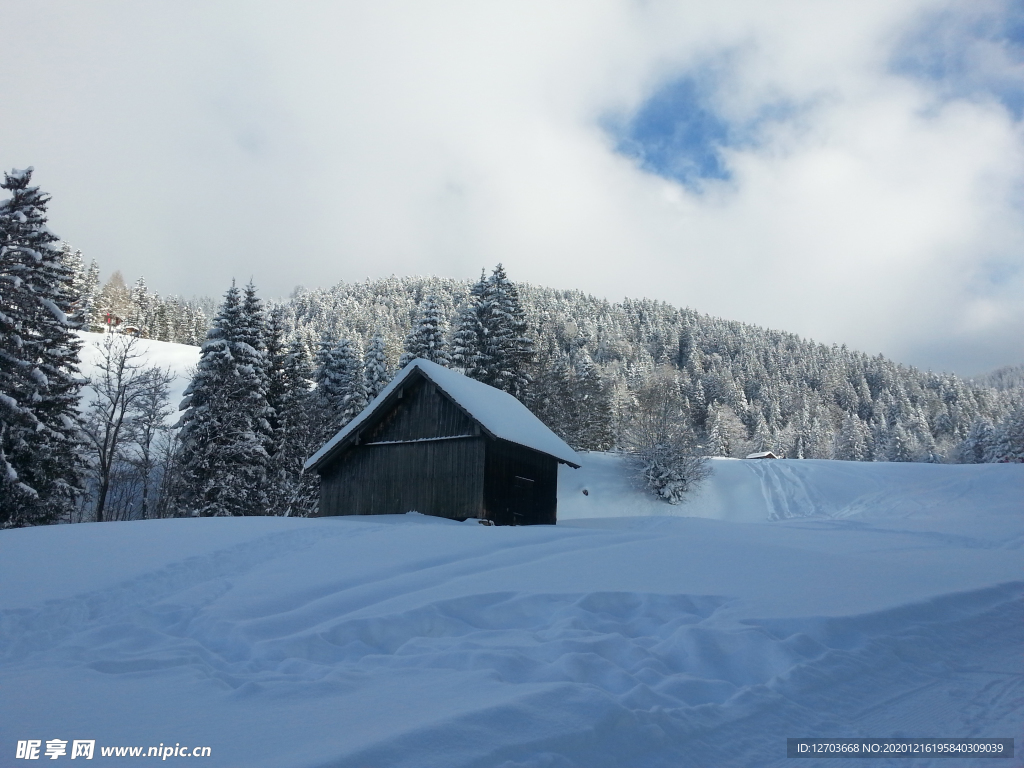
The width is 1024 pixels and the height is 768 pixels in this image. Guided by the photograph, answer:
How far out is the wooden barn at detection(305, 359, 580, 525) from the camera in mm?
19828

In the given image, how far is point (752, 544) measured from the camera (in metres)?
11.7

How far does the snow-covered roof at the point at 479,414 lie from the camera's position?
65.3ft

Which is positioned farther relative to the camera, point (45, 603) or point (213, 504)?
point (213, 504)

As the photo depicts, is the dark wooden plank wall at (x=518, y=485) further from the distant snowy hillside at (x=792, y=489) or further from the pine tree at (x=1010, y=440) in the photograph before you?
the pine tree at (x=1010, y=440)

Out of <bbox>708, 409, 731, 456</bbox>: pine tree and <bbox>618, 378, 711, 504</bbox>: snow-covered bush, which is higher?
<bbox>708, 409, 731, 456</bbox>: pine tree

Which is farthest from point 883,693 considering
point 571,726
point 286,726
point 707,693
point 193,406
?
point 193,406

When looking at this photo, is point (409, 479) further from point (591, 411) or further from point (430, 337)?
point (591, 411)

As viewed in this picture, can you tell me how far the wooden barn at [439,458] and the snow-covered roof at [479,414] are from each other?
0.04m

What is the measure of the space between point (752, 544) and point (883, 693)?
6854mm

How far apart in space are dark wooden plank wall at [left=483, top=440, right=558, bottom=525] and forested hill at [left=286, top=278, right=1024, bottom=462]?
14611 millimetres

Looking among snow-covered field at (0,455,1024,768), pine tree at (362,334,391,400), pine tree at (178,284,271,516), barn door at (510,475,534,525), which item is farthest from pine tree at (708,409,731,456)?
snow-covered field at (0,455,1024,768)

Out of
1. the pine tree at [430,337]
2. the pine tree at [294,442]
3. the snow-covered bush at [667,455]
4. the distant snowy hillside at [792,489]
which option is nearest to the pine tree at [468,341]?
the pine tree at [430,337]

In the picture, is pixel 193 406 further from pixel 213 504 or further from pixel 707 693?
pixel 707 693

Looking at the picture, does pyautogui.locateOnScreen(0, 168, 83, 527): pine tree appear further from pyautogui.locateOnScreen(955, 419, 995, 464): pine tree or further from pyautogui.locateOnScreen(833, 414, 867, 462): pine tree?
pyautogui.locateOnScreen(833, 414, 867, 462): pine tree
